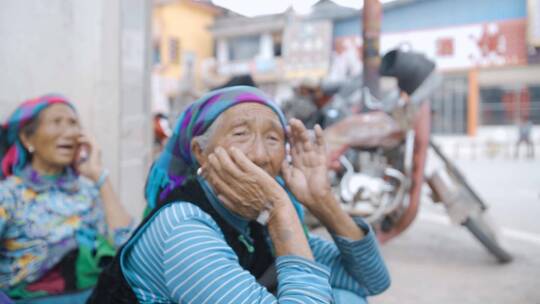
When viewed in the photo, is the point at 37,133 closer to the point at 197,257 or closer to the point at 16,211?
the point at 16,211

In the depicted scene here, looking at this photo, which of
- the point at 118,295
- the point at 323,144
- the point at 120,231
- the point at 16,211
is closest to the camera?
the point at 118,295

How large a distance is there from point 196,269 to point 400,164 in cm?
277

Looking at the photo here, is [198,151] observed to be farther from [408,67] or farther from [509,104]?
[509,104]

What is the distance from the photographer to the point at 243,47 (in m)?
24.0

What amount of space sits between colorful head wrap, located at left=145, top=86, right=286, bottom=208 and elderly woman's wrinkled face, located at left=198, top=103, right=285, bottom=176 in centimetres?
3

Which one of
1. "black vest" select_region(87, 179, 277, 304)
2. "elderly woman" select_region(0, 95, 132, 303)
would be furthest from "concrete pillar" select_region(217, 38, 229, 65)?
"black vest" select_region(87, 179, 277, 304)

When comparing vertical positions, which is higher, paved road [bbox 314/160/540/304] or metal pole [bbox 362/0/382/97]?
metal pole [bbox 362/0/382/97]

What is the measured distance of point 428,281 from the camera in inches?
121

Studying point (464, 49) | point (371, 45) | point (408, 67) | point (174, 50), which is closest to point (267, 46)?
point (174, 50)

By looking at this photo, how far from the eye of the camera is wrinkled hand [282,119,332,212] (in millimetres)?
1423

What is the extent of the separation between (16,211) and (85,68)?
3.94 ft

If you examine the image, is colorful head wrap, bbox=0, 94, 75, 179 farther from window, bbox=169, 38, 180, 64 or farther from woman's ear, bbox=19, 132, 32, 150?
window, bbox=169, 38, 180, 64

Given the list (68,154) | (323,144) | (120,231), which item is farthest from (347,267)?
(68,154)

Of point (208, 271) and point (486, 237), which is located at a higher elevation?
point (208, 271)
